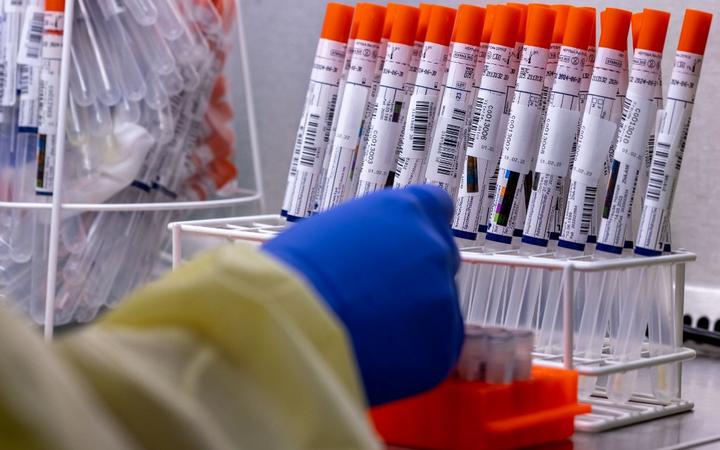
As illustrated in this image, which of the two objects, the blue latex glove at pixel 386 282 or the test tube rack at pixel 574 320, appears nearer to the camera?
the blue latex glove at pixel 386 282

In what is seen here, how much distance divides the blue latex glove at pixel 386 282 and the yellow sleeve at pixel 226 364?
10 centimetres

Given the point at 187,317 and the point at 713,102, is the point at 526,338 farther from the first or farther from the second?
the point at 713,102

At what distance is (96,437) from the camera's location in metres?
0.33

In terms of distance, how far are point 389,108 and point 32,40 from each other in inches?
18.5

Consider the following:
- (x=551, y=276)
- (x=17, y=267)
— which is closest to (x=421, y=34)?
(x=551, y=276)

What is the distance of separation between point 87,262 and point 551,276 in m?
0.59

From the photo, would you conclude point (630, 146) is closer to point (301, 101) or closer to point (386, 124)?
point (386, 124)

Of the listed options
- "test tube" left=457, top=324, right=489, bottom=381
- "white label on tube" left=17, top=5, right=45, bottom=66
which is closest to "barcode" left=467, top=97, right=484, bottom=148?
"test tube" left=457, top=324, right=489, bottom=381

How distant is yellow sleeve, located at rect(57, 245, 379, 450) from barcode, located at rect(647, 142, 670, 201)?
506mm

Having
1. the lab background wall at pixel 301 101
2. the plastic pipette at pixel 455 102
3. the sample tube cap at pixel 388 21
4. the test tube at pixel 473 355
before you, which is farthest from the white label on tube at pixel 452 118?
the lab background wall at pixel 301 101

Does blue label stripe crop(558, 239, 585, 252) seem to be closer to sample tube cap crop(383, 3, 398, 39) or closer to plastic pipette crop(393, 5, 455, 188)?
plastic pipette crop(393, 5, 455, 188)

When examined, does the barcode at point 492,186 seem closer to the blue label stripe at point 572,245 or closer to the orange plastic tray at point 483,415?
the blue label stripe at point 572,245

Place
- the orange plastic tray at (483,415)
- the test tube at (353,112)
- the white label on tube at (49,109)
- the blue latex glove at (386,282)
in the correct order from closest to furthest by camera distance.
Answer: the blue latex glove at (386,282)
the orange plastic tray at (483,415)
the test tube at (353,112)
the white label on tube at (49,109)

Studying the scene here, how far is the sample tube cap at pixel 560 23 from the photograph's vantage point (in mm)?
A: 916
